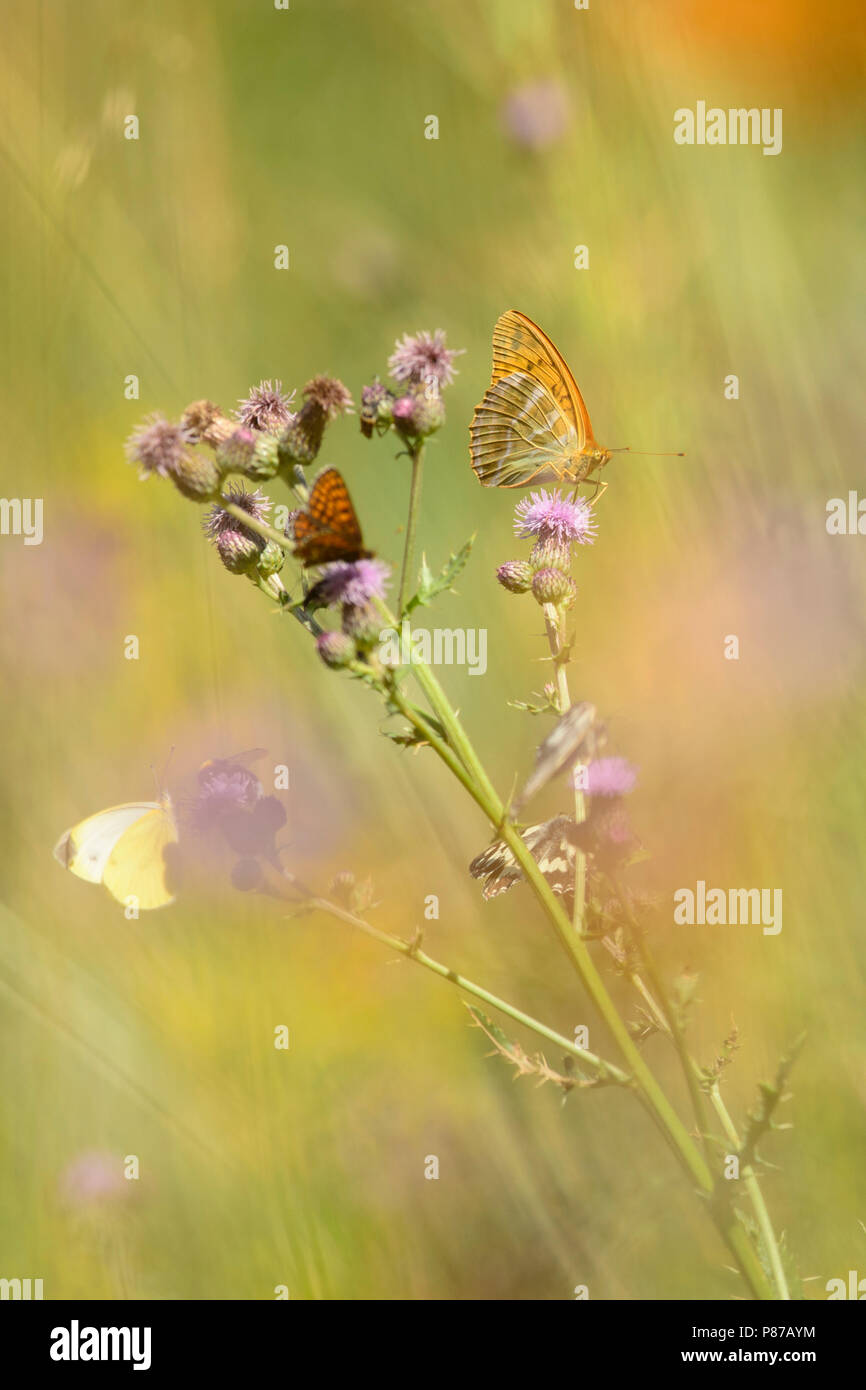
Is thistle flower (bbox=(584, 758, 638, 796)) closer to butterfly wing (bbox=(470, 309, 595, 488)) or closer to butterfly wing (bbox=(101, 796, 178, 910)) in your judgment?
butterfly wing (bbox=(470, 309, 595, 488))

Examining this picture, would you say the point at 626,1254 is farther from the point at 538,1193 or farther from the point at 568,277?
the point at 568,277

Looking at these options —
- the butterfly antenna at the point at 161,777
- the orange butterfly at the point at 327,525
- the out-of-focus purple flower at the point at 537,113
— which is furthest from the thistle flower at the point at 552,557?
the out-of-focus purple flower at the point at 537,113

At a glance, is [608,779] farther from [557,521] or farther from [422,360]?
[422,360]

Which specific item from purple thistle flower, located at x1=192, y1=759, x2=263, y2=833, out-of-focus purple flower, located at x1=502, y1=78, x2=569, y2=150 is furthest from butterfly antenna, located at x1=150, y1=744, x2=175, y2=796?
out-of-focus purple flower, located at x1=502, y1=78, x2=569, y2=150

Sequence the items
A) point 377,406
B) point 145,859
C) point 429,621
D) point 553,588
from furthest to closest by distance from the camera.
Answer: point 429,621
point 145,859
point 553,588
point 377,406

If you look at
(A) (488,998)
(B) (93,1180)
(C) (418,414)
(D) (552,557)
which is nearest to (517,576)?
(D) (552,557)
